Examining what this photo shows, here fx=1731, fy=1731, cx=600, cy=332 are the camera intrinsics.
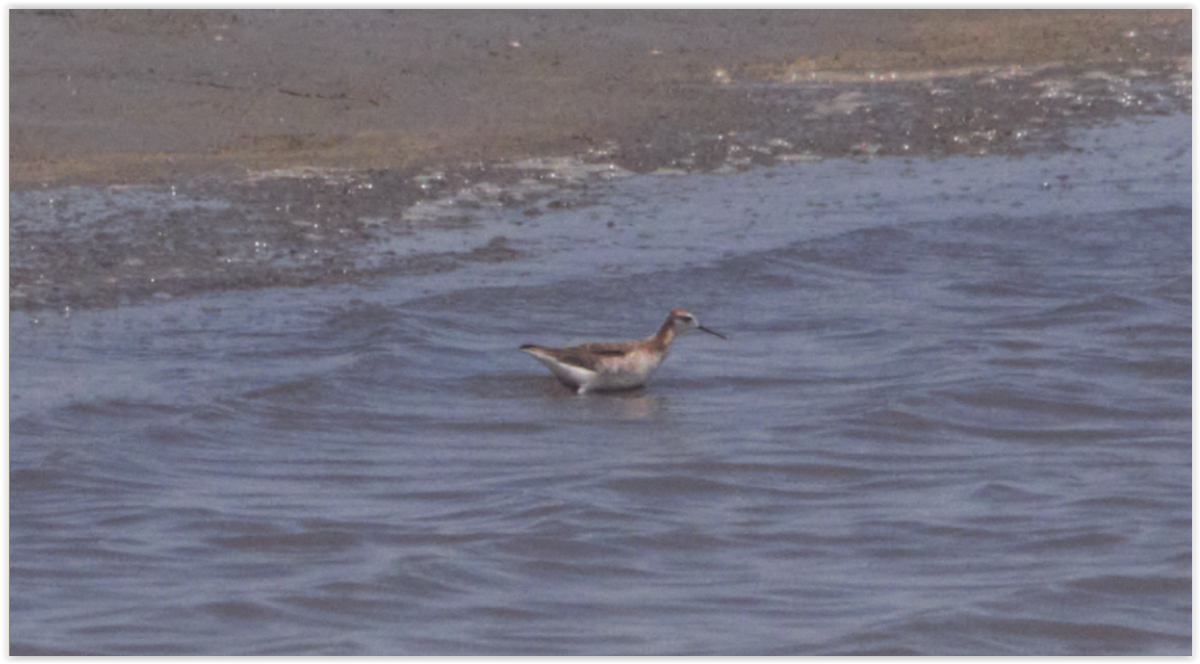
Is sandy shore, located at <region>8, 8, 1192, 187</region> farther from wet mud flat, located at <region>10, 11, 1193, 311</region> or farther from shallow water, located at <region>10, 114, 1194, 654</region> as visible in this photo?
shallow water, located at <region>10, 114, 1194, 654</region>

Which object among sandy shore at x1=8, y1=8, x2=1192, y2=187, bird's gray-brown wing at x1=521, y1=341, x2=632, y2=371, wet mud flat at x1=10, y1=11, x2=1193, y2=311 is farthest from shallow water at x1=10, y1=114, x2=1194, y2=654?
sandy shore at x1=8, y1=8, x2=1192, y2=187

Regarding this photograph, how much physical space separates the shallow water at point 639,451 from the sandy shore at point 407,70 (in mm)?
3004

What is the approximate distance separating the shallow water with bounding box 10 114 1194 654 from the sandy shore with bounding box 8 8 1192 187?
300cm

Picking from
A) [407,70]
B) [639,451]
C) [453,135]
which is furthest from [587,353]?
[407,70]

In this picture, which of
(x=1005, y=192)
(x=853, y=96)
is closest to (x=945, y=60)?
(x=853, y=96)

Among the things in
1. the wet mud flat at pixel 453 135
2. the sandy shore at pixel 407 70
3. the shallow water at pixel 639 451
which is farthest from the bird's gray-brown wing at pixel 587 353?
the sandy shore at pixel 407 70

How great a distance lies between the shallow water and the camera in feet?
19.5

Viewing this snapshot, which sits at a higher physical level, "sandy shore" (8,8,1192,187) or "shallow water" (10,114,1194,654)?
"sandy shore" (8,8,1192,187)

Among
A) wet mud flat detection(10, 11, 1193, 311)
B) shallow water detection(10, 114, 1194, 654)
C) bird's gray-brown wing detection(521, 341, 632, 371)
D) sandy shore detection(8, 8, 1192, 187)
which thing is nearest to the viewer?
shallow water detection(10, 114, 1194, 654)

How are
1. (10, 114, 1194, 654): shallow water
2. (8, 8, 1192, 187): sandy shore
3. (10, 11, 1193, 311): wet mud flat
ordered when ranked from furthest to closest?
(8, 8, 1192, 187): sandy shore → (10, 11, 1193, 311): wet mud flat → (10, 114, 1194, 654): shallow water

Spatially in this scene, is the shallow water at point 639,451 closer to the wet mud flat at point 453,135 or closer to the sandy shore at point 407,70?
the wet mud flat at point 453,135

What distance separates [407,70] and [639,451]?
11.1 meters

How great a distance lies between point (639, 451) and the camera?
323 inches

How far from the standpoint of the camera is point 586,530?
22.6ft
